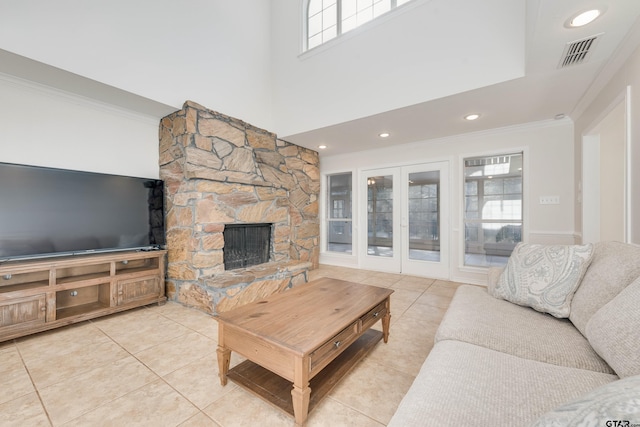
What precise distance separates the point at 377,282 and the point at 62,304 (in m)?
3.72

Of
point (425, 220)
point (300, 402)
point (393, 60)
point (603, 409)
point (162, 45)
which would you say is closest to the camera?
point (603, 409)

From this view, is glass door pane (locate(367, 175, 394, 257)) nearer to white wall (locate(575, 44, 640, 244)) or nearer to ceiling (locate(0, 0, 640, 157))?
ceiling (locate(0, 0, 640, 157))

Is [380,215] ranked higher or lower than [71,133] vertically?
lower

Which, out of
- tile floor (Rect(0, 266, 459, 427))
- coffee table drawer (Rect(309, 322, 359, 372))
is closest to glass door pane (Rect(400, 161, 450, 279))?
tile floor (Rect(0, 266, 459, 427))

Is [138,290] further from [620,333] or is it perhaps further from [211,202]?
[620,333]

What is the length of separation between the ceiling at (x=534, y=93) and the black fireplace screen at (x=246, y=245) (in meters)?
1.56

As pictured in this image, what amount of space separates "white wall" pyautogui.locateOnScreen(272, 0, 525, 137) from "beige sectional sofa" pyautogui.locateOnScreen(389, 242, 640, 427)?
76.5 inches

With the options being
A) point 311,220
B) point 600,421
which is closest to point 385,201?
point 311,220

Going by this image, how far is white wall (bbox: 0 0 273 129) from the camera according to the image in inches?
85.0

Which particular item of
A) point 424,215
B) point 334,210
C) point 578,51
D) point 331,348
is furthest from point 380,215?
point 331,348

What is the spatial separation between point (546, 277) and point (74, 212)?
3937 mm

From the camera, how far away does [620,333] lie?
958 millimetres

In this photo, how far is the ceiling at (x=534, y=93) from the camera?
1.69 m

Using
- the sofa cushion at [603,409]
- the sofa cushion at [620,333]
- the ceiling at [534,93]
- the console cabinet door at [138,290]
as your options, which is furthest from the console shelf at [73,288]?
the sofa cushion at [620,333]
